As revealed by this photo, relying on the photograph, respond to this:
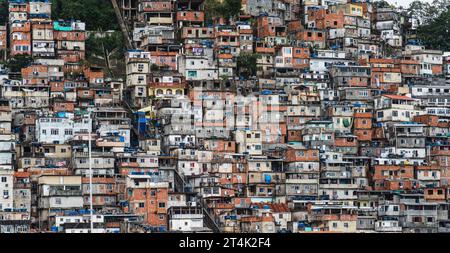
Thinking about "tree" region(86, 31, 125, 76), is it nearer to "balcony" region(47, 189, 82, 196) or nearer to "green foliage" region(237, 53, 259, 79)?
"green foliage" region(237, 53, 259, 79)

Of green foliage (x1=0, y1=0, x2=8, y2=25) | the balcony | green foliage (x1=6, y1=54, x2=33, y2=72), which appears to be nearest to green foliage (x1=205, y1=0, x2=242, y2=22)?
green foliage (x1=0, y1=0, x2=8, y2=25)

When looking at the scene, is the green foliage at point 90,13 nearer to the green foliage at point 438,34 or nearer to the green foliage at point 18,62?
the green foliage at point 18,62

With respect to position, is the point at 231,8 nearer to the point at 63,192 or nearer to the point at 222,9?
the point at 222,9

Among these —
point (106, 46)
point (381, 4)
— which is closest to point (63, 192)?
point (106, 46)

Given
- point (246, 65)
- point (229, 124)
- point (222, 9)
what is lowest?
point (229, 124)

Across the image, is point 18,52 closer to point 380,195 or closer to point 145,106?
point 145,106

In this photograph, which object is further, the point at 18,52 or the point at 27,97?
the point at 18,52
